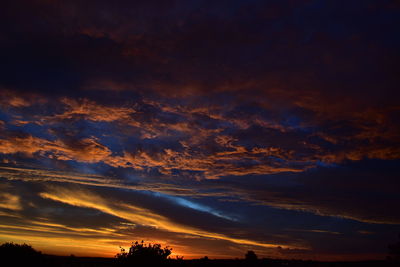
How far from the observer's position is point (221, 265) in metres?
38.2

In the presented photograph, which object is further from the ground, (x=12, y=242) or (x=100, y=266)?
(x=12, y=242)

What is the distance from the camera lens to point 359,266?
4031cm

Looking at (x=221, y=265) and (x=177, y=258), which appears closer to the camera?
(x=177, y=258)

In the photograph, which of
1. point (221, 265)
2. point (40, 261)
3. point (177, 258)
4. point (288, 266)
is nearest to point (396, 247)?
point (288, 266)

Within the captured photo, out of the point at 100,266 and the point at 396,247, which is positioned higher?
the point at 396,247

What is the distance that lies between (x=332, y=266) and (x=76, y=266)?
105 ft

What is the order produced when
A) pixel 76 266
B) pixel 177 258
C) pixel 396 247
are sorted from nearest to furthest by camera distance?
pixel 177 258
pixel 76 266
pixel 396 247

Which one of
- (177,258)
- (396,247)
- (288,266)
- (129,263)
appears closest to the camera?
(129,263)

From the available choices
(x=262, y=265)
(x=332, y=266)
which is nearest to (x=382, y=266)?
(x=332, y=266)

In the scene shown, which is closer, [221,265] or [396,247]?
[221,265]

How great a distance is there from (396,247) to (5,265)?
5608cm

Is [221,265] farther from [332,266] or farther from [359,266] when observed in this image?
[359,266]

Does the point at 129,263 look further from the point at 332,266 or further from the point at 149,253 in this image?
the point at 332,266

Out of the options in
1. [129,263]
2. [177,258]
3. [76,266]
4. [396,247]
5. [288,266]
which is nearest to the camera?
[129,263]
